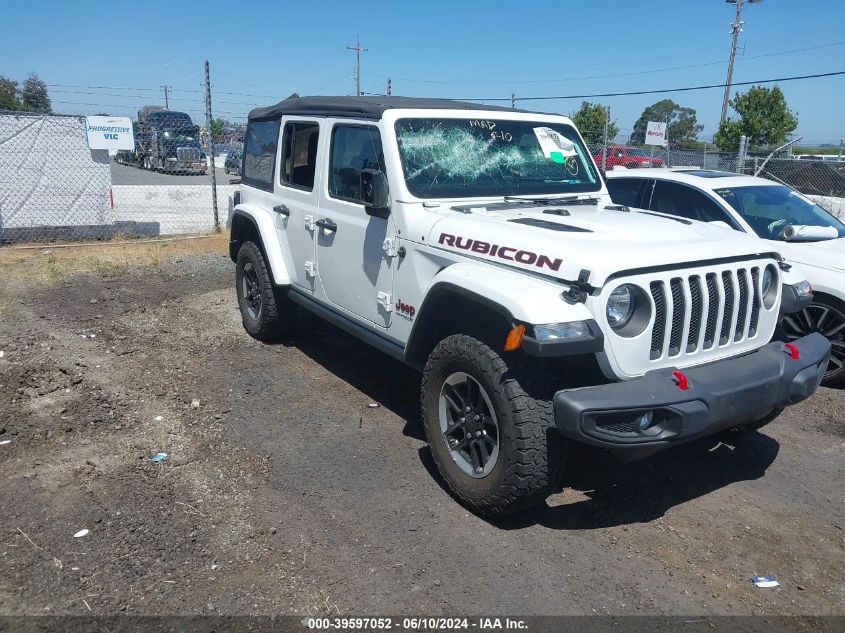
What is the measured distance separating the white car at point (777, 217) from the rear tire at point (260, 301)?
3416 millimetres

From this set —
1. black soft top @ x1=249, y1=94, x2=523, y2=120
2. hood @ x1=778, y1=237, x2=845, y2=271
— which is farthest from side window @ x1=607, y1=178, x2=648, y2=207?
black soft top @ x1=249, y1=94, x2=523, y2=120

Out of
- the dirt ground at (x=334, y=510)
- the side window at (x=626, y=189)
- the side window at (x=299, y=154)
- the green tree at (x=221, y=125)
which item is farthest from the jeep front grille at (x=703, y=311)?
the green tree at (x=221, y=125)

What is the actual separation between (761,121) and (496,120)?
2894 cm

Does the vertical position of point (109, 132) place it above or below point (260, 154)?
above

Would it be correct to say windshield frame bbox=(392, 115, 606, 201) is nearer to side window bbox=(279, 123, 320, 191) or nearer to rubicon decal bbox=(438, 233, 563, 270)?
rubicon decal bbox=(438, 233, 563, 270)

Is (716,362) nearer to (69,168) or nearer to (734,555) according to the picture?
(734,555)

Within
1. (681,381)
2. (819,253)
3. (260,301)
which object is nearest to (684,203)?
(819,253)

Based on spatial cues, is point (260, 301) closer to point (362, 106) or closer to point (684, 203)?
point (362, 106)

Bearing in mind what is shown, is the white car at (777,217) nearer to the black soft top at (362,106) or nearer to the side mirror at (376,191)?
the black soft top at (362,106)

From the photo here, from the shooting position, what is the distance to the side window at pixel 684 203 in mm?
5961

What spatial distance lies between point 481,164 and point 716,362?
1.92m

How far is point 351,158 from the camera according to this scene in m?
4.58

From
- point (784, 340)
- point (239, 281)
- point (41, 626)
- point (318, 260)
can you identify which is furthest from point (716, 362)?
point (239, 281)

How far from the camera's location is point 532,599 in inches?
114
